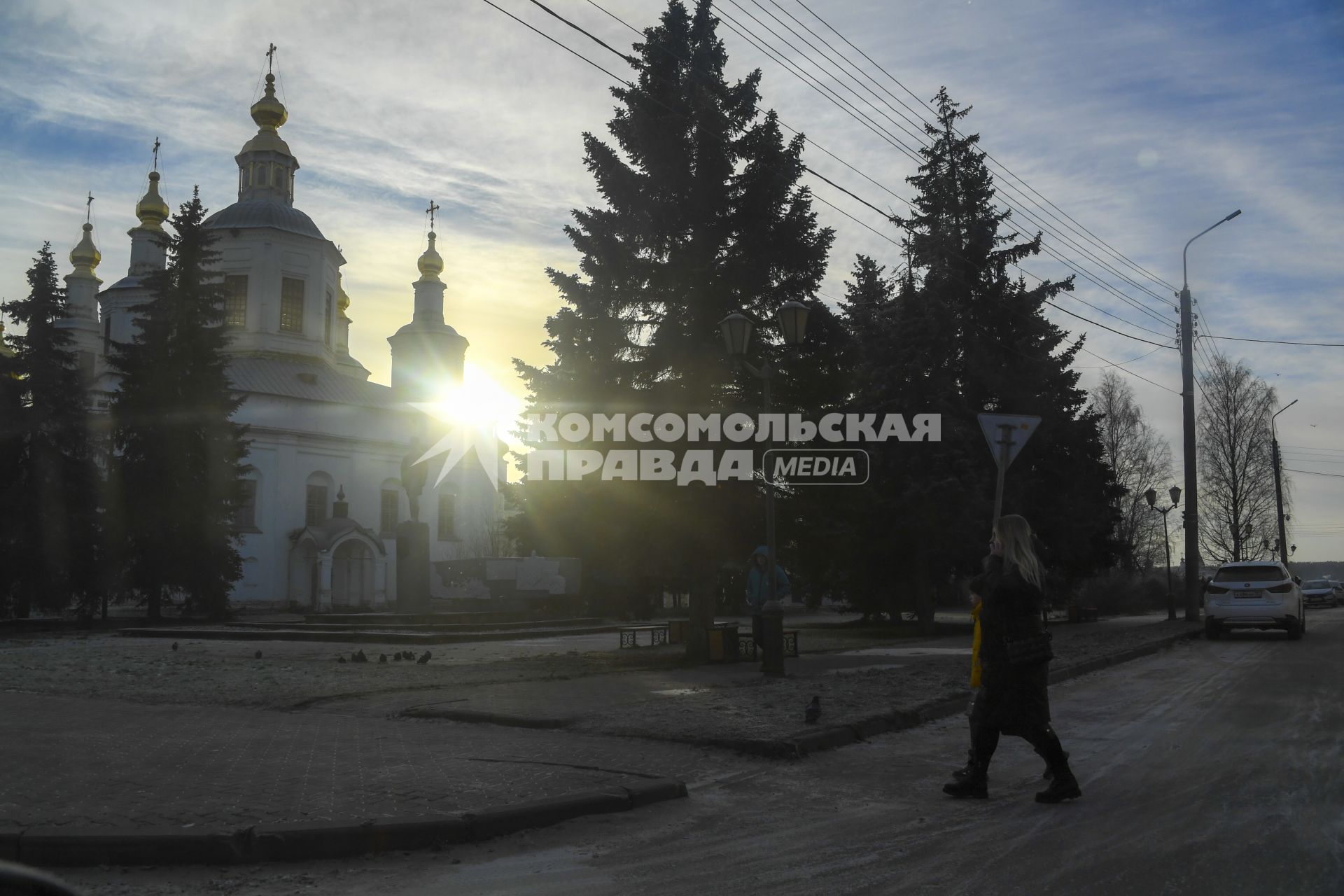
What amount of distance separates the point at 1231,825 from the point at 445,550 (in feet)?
181

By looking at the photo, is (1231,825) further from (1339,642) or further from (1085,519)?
(1085,519)

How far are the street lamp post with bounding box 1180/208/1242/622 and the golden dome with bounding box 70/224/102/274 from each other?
57537 mm

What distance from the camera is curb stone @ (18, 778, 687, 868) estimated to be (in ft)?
16.6

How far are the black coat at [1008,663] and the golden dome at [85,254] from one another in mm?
66064

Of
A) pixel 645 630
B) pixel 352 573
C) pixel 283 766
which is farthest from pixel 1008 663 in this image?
pixel 352 573

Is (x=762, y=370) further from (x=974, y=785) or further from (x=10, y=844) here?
(x=10, y=844)

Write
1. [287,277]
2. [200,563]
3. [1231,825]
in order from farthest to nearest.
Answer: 1. [287,277]
2. [200,563]
3. [1231,825]

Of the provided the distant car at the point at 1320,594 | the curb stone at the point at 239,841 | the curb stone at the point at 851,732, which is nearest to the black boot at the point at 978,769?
the curb stone at the point at 851,732

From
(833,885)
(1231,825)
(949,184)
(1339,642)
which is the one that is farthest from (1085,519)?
(833,885)

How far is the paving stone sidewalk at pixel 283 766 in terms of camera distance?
578cm

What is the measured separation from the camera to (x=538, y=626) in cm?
2822

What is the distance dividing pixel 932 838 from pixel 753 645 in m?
11.2

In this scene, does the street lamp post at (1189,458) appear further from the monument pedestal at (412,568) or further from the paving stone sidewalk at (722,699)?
the monument pedestal at (412,568)

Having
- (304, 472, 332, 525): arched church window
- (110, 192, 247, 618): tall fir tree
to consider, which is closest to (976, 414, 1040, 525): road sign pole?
(110, 192, 247, 618): tall fir tree
